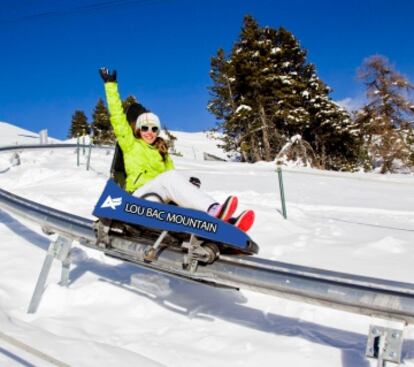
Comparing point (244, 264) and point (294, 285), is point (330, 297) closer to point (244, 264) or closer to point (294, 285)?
point (294, 285)

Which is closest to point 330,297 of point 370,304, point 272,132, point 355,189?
point 370,304

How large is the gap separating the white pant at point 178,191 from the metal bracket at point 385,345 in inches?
67.1

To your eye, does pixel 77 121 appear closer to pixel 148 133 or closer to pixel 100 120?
pixel 100 120

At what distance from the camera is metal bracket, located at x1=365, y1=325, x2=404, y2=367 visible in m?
2.86

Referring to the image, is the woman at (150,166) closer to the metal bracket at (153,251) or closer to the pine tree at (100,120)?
the metal bracket at (153,251)

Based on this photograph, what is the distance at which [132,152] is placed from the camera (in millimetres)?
4828

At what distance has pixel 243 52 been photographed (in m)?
31.2

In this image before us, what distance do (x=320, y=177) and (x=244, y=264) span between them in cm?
1135

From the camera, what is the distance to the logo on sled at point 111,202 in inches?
175

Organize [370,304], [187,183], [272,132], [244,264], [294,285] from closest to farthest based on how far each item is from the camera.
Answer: [370,304], [294,285], [244,264], [187,183], [272,132]

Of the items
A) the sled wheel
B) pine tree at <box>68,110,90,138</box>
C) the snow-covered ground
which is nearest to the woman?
the sled wheel

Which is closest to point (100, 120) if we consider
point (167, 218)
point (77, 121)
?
point (77, 121)

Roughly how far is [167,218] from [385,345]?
1.99 m

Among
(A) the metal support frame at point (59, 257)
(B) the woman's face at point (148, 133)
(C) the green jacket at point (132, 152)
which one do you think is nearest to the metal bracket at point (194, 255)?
(C) the green jacket at point (132, 152)
